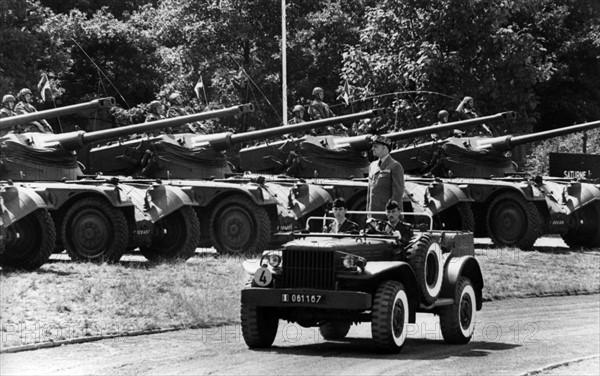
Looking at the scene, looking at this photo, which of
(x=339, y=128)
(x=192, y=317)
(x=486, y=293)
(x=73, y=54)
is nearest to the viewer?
(x=192, y=317)

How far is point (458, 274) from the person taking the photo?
15.5 m

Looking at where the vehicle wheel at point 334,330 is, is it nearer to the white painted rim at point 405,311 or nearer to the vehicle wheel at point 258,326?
the vehicle wheel at point 258,326

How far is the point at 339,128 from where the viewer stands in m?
31.4

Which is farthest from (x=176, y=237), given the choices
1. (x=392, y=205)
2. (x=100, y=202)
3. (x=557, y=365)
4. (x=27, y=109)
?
(x=557, y=365)

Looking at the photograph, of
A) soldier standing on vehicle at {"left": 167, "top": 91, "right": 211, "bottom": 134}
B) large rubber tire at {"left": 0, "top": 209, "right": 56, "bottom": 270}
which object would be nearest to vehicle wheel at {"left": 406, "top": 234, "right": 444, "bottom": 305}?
large rubber tire at {"left": 0, "top": 209, "right": 56, "bottom": 270}

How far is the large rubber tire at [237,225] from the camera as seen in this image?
25562 millimetres

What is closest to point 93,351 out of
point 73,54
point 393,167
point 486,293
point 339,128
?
point 393,167

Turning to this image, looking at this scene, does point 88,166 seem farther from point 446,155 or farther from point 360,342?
point 360,342

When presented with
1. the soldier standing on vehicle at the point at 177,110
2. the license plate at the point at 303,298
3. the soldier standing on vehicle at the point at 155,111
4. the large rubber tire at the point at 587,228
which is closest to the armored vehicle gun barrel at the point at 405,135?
the soldier standing on vehicle at the point at 177,110

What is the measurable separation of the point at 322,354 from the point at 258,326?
75 cm

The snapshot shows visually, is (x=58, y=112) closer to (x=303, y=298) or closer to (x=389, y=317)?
(x=303, y=298)

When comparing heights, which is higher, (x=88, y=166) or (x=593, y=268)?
(x=88, y=166)

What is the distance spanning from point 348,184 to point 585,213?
6.75 metres

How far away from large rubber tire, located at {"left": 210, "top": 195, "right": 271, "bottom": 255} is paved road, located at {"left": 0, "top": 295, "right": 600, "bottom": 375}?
839 centimetres
